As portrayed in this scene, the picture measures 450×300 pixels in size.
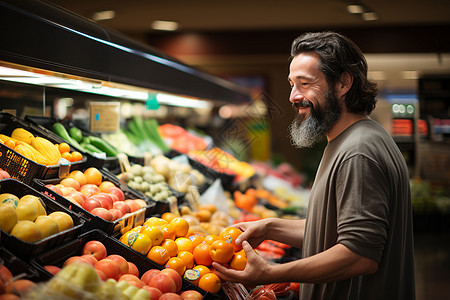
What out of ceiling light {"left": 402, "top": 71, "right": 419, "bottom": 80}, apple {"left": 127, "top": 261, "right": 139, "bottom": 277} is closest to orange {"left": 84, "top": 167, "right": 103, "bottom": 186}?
apple {"left": 127, "top": 261, "right": 139, "bottom": 277}

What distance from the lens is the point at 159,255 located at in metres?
1.92

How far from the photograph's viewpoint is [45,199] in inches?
72.5

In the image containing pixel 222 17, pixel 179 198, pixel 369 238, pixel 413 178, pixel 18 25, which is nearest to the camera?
pixel 369 238

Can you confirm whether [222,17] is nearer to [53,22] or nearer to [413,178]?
[413,178]

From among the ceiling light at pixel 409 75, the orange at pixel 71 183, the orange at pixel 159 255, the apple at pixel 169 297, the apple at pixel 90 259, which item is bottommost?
the apple at pixel 169 297

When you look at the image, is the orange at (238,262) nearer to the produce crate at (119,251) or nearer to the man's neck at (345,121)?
the produce crate at (119,251)

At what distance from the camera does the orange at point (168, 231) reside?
2.13 meters

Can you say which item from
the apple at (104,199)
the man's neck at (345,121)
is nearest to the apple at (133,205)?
the apple at (104,199)

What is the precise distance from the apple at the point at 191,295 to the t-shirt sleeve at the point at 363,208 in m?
0.62

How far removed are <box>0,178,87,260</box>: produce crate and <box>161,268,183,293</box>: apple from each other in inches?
15.8

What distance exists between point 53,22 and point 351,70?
52.1 inches

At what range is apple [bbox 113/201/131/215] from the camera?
2236mm

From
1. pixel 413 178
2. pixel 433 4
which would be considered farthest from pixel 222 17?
pixel 413 178

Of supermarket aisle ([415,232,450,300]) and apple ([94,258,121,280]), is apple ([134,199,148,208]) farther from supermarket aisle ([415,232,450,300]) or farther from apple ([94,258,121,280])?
supermarket aisle ([415,232,450,300])
